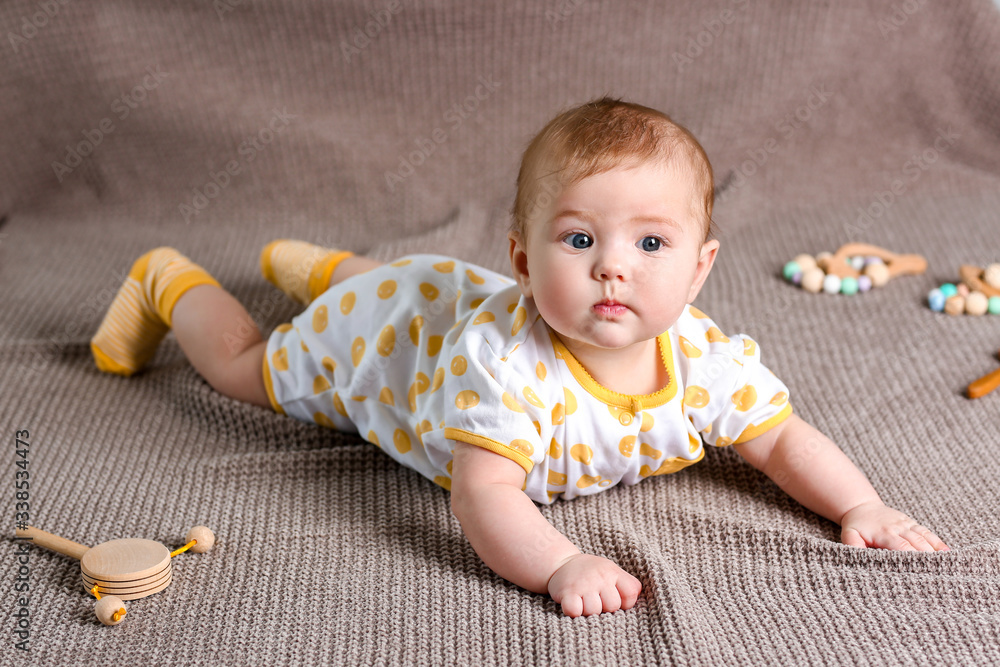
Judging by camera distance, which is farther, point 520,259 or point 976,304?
point 976,304

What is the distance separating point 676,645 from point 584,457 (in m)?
0.23

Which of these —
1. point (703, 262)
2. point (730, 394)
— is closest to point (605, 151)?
point (703, 262)

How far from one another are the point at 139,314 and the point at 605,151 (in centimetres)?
77

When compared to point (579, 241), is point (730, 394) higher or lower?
lower

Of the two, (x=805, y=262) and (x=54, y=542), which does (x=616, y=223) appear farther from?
(x=805, y=262)

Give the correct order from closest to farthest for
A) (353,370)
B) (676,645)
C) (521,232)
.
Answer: (676,645)
(521,232)
(353,370)

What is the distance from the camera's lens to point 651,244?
875 mm

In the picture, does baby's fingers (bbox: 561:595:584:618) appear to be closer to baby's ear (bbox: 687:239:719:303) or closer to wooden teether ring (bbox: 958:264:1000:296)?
baby's ear (bbox: 687:239:719:303)

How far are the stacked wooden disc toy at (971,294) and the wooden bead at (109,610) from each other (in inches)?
48.5

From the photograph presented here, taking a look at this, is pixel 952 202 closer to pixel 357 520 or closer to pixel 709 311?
pixel 709 311

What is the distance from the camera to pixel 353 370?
112 centimetres

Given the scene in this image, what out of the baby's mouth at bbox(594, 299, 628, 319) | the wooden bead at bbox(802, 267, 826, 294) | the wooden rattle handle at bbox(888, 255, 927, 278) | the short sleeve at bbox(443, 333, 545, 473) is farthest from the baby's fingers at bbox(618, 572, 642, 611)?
the wooden rattle handle at bbox(888, 255, 927, 278)

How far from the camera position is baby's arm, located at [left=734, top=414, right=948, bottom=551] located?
36.9 inches

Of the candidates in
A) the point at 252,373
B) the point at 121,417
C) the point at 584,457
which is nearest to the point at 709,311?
the point at 584,457
